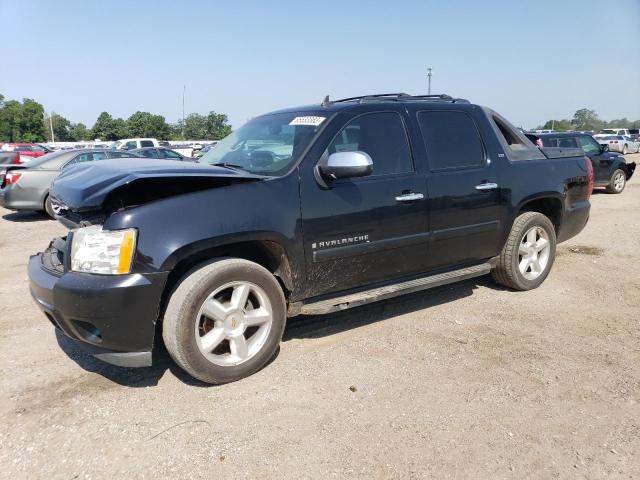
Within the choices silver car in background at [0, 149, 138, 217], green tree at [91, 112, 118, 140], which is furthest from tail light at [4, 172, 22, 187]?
green tree at [91, 112, 118, 140]

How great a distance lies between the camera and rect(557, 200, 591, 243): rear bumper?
5.26 m

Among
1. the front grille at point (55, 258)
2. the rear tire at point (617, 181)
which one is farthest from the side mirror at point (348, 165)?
the rear tire at point (617, 181)

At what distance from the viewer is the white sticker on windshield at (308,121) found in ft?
12.2

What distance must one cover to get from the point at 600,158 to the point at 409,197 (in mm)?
11749

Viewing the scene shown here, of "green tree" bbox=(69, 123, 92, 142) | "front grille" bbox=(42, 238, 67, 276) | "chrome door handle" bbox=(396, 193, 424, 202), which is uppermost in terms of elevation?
"green tree" bbox=(69, 123, 92, 142)

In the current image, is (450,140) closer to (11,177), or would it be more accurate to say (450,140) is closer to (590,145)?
(11,177)

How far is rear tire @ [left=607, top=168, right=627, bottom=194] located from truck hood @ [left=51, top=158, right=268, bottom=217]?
13.5 meters

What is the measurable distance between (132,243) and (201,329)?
0.76 m

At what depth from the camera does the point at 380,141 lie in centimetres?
388

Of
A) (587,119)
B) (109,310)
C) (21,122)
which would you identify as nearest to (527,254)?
(109,310)

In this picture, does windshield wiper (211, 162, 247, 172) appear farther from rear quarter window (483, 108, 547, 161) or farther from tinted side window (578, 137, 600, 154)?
tinted side window (578, 137, 600, 154)

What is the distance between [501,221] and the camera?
4.53 meters

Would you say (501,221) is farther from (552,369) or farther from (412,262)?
(552,369)

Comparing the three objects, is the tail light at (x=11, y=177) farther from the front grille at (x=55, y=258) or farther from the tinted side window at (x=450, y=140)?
the tinted side window at (x=450, y=140)
